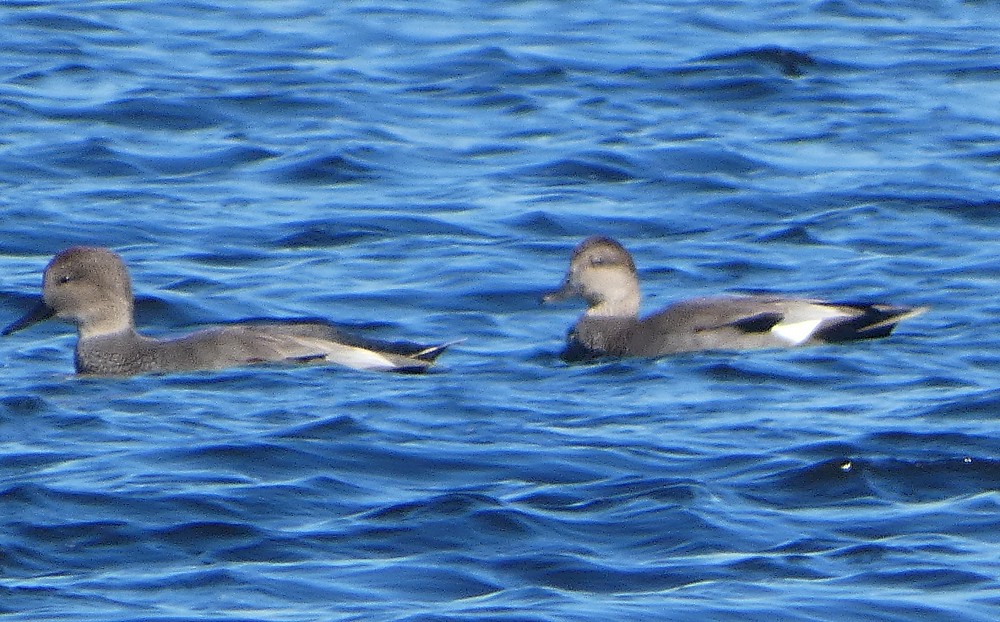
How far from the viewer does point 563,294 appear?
11250 millimetres

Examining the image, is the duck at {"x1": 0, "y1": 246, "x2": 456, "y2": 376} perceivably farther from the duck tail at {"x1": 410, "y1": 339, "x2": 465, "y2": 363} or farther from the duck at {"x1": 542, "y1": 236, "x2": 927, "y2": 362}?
the duck at {"x1": 542, "y1": 236, "x2": 927, "y2": 362}

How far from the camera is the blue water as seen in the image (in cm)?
693

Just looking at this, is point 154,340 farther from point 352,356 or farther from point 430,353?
point 430,353

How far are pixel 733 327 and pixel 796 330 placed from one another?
28cm

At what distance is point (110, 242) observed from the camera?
42.5 ft

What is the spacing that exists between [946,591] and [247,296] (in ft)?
18.9

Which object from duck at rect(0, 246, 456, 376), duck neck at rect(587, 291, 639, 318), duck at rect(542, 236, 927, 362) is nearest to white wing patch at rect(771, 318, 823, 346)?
duck at rect(542, 236, 927, 362)

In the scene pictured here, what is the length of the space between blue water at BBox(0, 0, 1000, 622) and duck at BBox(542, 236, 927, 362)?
10 cm

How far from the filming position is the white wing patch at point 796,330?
1044 centimetres

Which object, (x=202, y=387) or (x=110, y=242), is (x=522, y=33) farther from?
(x=202, y=387)

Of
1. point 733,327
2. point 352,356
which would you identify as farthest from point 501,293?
point 352,356

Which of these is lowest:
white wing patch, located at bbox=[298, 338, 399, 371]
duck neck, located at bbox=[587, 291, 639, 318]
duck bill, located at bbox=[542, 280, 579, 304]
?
white wing patch, located at bbox=[298, 338, 399, 371]

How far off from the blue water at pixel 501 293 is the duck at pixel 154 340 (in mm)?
119

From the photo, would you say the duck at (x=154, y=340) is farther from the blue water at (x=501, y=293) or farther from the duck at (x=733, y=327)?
the duck at (x=733, y=327)
